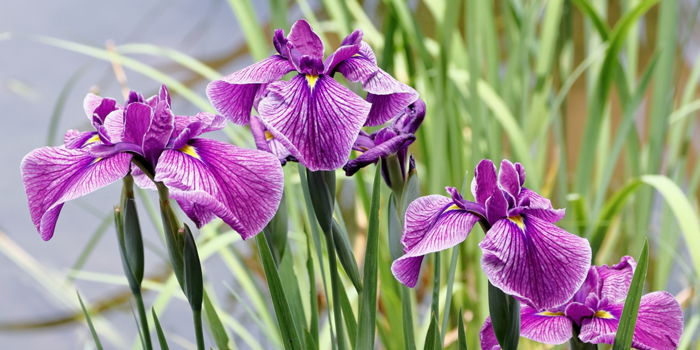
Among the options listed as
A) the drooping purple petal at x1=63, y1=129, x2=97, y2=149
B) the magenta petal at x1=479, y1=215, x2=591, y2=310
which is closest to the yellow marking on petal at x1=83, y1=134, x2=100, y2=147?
the drooping purple petal at x1=63, y1=129, x2=97, y2=149

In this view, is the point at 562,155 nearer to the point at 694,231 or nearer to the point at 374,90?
the point at 694,231

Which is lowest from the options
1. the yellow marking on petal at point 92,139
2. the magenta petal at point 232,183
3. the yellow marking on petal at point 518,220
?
the yellow marking on petal at point 518,220

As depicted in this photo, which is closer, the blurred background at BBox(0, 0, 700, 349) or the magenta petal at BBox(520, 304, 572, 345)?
the magenta petal at BBox(520, 304, 572, 345)

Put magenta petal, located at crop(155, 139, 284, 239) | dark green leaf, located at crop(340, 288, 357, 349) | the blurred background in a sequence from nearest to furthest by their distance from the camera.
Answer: magenta petal, located at crop(155, 139, 284, 239) → dark green leaf, located at crop(340, 288, 357, 349) → the blurred background

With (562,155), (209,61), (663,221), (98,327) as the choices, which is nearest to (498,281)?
(562,155)

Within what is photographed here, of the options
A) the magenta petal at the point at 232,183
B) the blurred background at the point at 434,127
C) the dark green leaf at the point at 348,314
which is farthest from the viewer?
the blurred background at the point at 434,127

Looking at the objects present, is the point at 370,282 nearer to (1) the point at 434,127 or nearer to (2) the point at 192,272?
(2) the point at 192,272

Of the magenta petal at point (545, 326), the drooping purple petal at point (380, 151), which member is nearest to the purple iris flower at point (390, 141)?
the drooping purple petal at point (380, 151)

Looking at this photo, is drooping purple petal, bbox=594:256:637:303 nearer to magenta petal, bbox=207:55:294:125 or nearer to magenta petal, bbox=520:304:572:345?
magenta petal, bbox=520:304:572:345

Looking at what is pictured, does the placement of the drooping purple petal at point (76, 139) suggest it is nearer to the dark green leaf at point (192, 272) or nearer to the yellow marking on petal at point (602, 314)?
the dark green leaf at point (192, 272)
